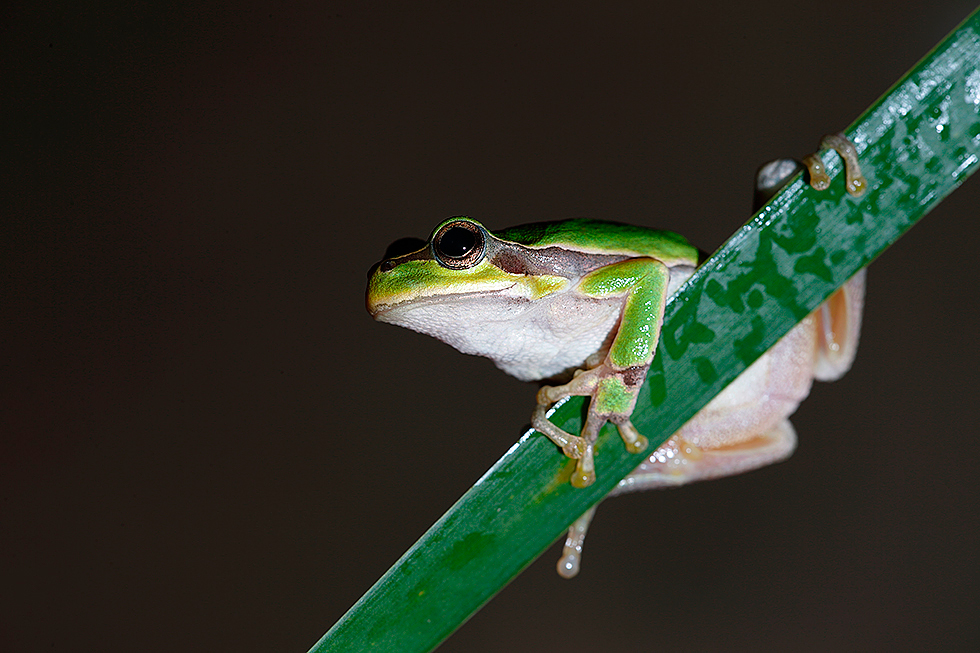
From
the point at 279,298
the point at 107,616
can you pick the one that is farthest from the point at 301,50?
the point at 107,616

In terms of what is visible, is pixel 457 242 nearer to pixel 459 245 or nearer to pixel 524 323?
pixel 459 245

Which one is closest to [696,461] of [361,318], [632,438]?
[632,438]

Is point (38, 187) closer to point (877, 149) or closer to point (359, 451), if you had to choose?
point (359, 451)

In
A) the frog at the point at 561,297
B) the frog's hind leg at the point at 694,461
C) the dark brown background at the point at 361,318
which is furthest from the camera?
the dark brown background at the point at 361,318

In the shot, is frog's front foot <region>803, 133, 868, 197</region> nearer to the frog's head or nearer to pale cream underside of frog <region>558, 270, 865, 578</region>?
the frog's head

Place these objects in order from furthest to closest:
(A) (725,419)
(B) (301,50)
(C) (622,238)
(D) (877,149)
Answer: (B) (301,50)
(A) (725,419)
(C) (622,238)
(D) (877,149)

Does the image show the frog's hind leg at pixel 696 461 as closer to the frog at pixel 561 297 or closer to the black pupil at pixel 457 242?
the frog at pixel 561 297

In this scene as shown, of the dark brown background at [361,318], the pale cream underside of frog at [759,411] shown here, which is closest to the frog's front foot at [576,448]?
the pale cream underside of frog at [759,411]
